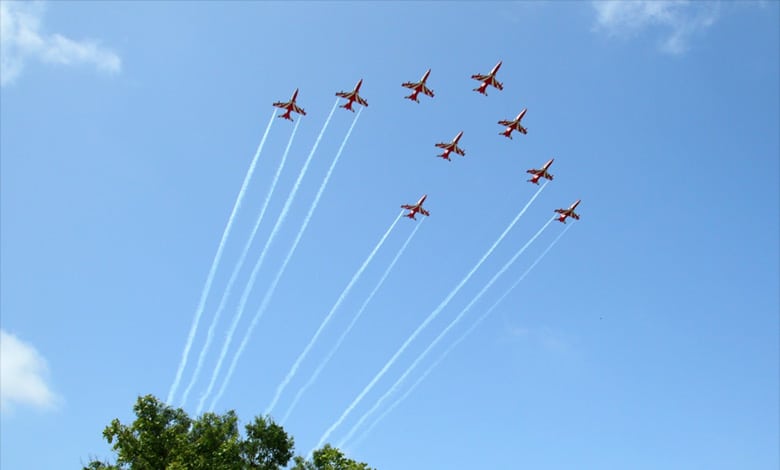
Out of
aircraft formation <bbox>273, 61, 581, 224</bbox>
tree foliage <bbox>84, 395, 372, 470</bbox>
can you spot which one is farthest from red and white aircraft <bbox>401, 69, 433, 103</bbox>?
tree foliage <bbox>84, 395, 372, 470</bbox>

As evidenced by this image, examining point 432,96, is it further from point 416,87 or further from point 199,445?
point 199,445

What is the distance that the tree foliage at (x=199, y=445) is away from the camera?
56.2m

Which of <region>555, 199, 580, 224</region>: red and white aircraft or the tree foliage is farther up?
<region>555, 199, 580, 224</region>: red and white aircraft

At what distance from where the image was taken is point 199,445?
57.6 meters

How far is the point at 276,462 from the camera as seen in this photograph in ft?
216

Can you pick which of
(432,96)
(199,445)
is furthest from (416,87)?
(199,445)

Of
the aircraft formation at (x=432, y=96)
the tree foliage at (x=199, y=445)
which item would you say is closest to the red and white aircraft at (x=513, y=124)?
the aircraft formation at (x=432, y=96)

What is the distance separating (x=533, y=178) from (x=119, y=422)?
194ft

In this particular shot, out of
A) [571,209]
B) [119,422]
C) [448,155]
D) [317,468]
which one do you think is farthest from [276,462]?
[571,209]

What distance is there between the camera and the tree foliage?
56188 mm

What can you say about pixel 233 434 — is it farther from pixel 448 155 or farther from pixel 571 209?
pixel 571 209

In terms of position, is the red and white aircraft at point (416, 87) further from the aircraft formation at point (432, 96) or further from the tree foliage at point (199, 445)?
the tree foliage at point (199, 445)

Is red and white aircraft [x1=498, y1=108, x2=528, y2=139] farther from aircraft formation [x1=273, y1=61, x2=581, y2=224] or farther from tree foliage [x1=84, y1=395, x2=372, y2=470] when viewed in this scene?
tree foliage [x1=84, y1=395, x2=372, y2=470]

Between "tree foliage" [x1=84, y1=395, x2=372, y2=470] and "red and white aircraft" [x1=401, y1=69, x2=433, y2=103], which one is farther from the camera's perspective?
"red and white aircraft" [x1=401, y1=69, x2=433, y2=103]
